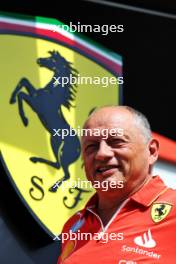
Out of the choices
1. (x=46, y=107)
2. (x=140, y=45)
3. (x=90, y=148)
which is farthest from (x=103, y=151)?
(x=140, y=45)

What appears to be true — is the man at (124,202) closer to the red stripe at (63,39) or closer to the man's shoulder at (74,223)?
the man's shoulder at (74,223)

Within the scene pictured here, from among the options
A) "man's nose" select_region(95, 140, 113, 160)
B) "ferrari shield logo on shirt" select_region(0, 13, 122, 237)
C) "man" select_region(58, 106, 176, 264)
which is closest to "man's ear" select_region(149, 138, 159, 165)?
"man" select_region(58, 106, 176, 264)

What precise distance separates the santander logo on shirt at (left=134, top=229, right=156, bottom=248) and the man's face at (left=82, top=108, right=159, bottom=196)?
0.13 meters

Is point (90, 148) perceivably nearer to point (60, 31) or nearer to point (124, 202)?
point (124, 202)

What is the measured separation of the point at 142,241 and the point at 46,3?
4.52 feet

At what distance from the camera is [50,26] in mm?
2510

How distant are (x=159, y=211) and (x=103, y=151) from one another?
0.64 ft

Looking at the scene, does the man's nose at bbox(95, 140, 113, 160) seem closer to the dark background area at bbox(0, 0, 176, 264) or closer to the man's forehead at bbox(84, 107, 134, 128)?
the man's forehead at bbox(84, 107, 134, 128)

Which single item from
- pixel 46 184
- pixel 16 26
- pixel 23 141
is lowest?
pixel 46 184

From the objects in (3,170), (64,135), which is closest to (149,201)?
(3,170)

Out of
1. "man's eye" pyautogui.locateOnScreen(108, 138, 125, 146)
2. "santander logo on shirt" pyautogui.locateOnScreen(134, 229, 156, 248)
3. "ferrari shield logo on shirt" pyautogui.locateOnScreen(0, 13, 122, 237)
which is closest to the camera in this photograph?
"santander logo on shirt" pyautogui.locateOnScreen(134, 229, 156, 248)

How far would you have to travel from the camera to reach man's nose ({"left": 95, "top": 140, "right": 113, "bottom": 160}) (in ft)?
4.94

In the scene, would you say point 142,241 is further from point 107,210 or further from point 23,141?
point 23,141

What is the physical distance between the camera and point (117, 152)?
1.54m
